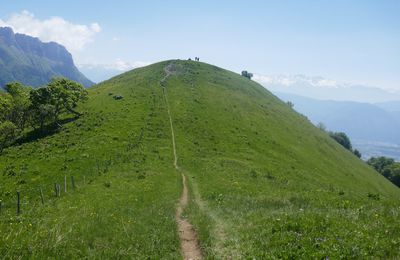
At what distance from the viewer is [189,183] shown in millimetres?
39969

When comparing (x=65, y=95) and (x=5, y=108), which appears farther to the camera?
(x=5, y=108)

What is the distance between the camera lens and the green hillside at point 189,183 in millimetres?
14625

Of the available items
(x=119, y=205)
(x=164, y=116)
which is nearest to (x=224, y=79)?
(x=164, y=116)

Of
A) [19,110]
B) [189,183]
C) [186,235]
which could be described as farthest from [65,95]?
[186,235]

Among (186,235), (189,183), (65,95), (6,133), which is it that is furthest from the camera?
(65,95)

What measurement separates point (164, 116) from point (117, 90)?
95.2 ft

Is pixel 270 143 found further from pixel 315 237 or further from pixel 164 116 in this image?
pixel 315 237

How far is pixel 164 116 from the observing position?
238 ft

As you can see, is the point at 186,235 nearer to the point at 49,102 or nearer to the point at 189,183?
the point at 189,183

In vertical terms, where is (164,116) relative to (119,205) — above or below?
above

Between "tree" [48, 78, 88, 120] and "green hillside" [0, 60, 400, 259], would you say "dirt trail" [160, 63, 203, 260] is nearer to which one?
"green hillside" [0, 60, 400, 259]

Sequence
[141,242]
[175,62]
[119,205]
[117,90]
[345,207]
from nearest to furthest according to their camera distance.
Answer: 1. [141,242]
2. [345,207]
3. [119,205]
4. [117,90]
5. [175,62]

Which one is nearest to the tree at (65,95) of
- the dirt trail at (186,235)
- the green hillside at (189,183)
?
the green hillside at (189,183)

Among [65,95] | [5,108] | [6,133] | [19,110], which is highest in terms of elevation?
[65,95]
